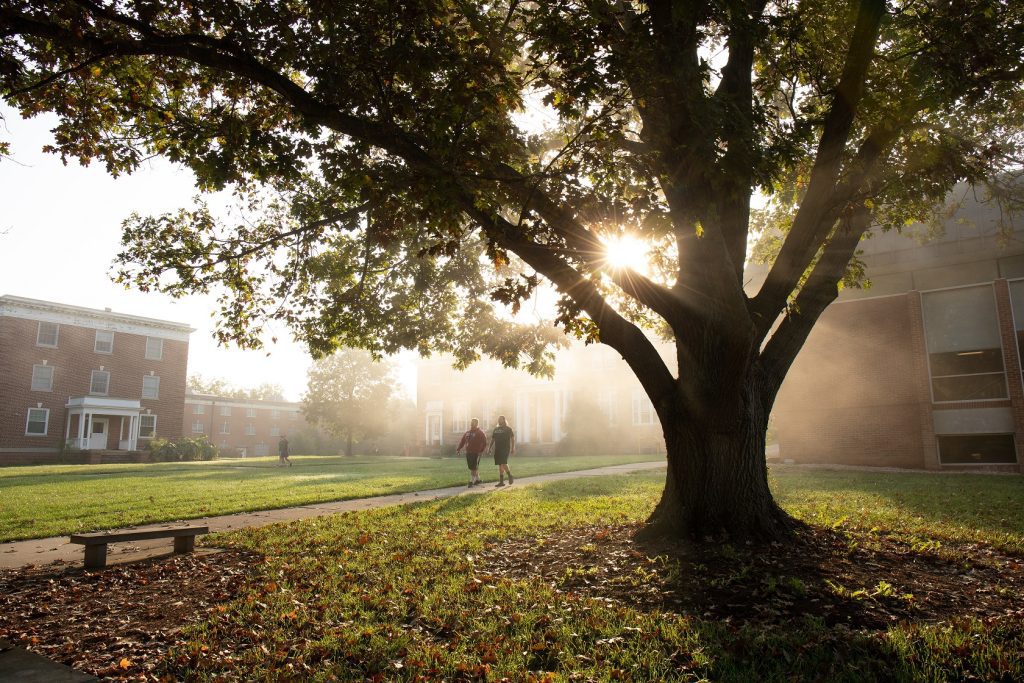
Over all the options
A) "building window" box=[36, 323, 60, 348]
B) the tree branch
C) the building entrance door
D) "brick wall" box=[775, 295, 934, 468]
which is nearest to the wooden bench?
the tree branch

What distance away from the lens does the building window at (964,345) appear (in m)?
18.9

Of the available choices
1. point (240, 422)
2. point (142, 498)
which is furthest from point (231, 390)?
point (142, 498)

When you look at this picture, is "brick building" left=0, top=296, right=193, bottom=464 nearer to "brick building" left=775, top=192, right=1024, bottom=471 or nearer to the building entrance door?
the building entrance door

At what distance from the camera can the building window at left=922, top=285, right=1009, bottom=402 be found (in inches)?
742

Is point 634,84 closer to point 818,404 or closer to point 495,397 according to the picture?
point 818,404

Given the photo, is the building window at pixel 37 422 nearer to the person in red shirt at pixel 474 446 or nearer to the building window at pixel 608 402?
the building window at pixel 608 402

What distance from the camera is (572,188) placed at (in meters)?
6.88

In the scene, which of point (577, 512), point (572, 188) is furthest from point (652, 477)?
point (572, 188)

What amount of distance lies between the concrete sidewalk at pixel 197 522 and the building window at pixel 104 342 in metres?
38.1

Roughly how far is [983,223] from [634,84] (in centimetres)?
1865

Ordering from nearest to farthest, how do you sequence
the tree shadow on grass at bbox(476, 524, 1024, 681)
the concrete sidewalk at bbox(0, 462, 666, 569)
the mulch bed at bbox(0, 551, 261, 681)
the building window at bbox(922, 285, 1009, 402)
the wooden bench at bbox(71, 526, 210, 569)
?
the tree shadow on grass at bbox(476, 524, 1024, 681)
the mulch bed at bbox(0, 551, 261, 681)
the wooden bench at bbox(71, 526, 210, 569)
the concrete sidewalk at bbox(0, 462, 666, 569)
the building window at bbox(922, 285, 1009, 402)

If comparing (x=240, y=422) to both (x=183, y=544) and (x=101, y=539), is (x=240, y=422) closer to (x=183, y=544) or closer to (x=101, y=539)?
(x=183, y=544)

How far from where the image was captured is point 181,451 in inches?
1507

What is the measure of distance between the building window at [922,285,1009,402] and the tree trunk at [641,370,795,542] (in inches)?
649
